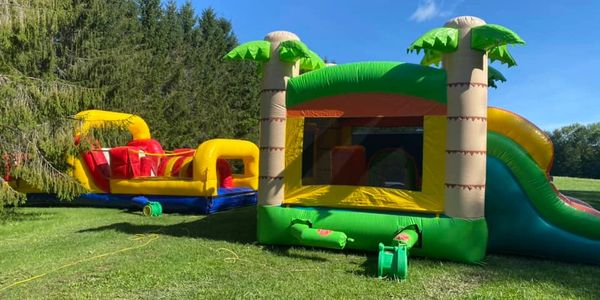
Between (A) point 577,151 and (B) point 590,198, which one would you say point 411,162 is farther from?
(A) point 577,151

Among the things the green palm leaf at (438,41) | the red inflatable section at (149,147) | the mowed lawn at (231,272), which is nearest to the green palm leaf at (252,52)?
the green palm leaf at (438,41)

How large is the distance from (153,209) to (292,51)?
15.7 feet

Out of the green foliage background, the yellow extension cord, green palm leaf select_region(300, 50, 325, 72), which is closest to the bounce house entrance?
green palm leaf select_region(300, 50, 325, 72)

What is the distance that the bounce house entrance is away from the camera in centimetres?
570

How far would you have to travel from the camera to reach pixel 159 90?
859 inches

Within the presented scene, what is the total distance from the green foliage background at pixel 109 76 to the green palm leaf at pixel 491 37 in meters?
6.48

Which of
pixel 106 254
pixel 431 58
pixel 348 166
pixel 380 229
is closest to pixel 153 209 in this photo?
pixel 106 254

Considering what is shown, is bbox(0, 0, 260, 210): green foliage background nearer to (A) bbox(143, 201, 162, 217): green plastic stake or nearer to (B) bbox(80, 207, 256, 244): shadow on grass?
(A) bbox(143, 201, 162, 217): green plastic stake

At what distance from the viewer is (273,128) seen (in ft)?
18.9

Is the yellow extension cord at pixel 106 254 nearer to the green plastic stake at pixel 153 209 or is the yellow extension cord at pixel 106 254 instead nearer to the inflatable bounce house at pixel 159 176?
the green plastic stake at pixel 153 209

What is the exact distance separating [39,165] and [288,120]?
15.8 ft

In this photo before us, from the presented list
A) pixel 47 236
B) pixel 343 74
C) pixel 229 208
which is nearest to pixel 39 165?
pixel 47 236

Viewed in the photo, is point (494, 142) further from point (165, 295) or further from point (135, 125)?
point (135, 125)

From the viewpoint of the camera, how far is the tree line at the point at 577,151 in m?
46.1
